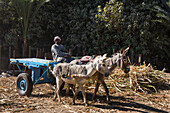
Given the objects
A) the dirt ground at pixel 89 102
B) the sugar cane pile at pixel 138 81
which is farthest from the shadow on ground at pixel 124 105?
the sugar cane pile at pixel 138 81

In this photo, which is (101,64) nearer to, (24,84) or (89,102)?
(89,102)

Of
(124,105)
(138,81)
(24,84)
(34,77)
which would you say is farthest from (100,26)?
(124,105)

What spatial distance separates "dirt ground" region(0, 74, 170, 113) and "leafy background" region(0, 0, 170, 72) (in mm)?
5906

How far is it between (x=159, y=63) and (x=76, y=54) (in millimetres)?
6273

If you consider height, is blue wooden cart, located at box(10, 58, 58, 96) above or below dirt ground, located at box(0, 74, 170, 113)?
above

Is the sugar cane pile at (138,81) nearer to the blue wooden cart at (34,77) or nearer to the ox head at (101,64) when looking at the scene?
the ox head at (101,64)

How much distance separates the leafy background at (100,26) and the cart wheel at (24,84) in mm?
7184

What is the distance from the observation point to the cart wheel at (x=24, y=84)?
226 inches

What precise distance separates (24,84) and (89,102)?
2.50m

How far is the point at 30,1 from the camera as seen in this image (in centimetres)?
1154

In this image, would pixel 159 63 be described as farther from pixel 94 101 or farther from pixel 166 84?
pixel 94 101

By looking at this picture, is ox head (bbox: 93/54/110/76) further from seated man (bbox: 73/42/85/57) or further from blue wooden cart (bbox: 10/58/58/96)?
seated man (bbox: 73/42/85/57)

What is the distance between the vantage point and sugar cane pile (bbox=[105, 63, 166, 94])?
6.62 m

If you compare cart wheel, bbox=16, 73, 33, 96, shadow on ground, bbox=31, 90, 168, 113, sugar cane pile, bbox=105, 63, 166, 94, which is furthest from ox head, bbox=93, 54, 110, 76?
cart wheel, bbox=16, 73, 33, 96
